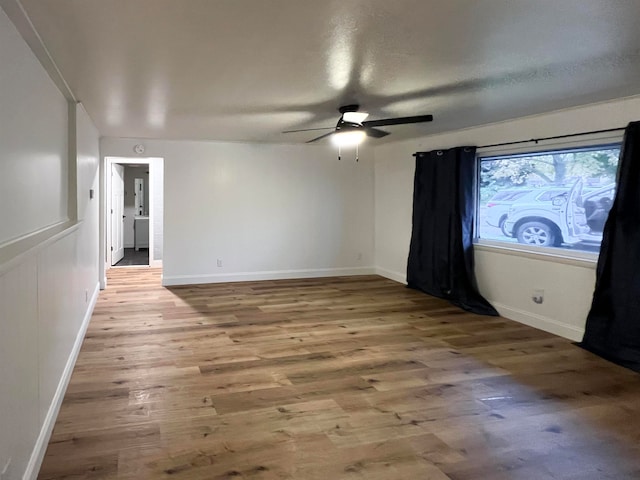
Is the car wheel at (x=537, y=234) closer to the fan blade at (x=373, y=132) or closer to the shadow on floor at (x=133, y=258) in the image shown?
the fan blade at (x=373, y=132)

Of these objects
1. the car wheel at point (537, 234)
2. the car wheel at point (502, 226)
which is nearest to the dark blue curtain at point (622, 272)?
the car wheel at point (537, 234)

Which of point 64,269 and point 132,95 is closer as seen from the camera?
point 64,269

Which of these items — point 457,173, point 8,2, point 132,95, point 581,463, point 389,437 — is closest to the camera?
point 8,2

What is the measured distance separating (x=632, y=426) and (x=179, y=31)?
333 cm

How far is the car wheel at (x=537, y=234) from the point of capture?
4802 mm

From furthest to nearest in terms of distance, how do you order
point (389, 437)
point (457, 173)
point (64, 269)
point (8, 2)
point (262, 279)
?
1. point (262, 279)
2. point (457, 173)
3. point (64, 269)
4. point (389, 437)
5. point (8, 2)

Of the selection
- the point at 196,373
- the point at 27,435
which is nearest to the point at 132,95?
the point at 196,373

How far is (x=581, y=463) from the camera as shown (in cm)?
234

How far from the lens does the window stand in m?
4.30

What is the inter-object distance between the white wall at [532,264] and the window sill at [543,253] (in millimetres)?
20

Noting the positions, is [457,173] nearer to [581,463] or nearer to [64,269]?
[581,463]

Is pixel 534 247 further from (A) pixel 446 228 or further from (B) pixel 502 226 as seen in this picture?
(A) pixel 446 228

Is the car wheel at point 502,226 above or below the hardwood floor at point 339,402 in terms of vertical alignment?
above

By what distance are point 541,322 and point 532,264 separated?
1.93 ft
